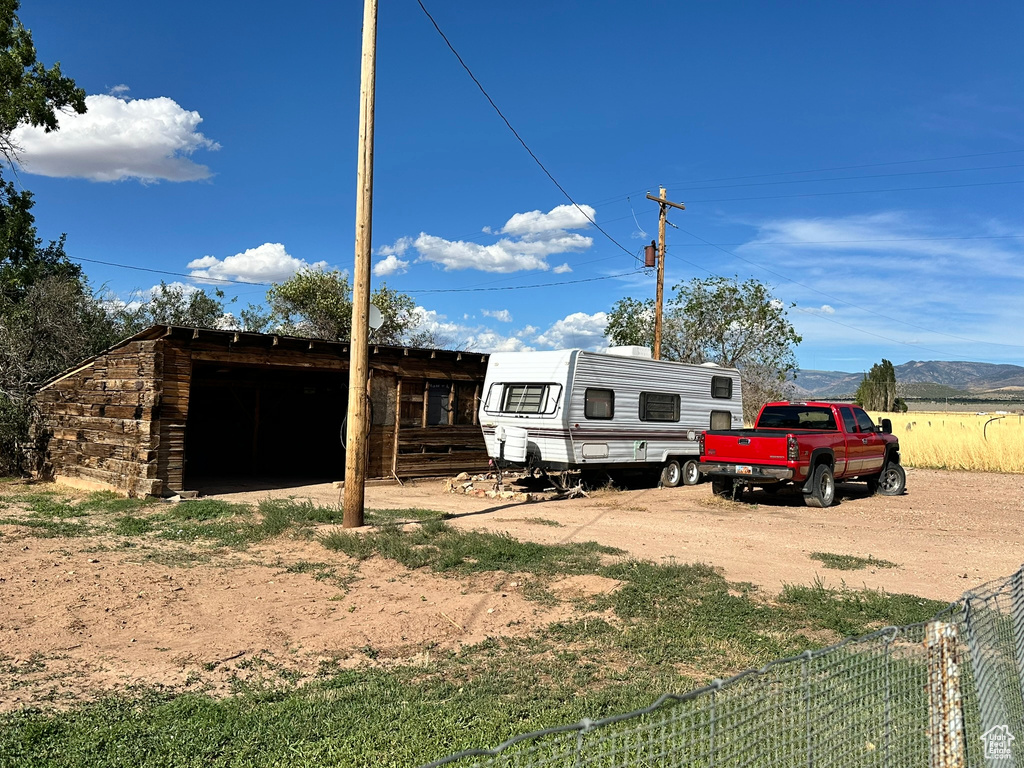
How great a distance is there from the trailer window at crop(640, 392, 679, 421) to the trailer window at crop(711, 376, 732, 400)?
5.29 ft

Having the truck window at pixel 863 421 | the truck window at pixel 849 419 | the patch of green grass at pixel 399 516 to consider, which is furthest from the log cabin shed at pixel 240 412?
the truck window at pixel 863 421

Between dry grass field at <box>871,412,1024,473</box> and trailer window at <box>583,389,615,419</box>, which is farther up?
trailer window at <box>583,389,615,419</box>

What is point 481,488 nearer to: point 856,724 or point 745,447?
point 745,447

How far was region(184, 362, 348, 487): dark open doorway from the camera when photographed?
19.5 metres

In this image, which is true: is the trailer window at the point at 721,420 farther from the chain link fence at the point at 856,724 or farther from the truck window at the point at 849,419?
the chain link fence at the point at 856,724

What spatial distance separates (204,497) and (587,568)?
8.85 m

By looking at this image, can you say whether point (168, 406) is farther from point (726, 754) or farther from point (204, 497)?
point (726, 754)

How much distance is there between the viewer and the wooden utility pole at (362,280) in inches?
410

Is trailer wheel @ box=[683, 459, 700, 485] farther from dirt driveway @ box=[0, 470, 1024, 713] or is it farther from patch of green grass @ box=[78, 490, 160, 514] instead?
patch of green grass @ box=[78, 490, 160, 514]

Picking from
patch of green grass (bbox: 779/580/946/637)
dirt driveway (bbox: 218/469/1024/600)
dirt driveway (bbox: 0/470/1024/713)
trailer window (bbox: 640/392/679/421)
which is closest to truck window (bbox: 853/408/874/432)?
dirt driveway (bbox: 218/469/1024/600)

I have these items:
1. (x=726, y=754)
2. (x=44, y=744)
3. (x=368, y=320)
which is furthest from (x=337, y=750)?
(x=368, y=320)

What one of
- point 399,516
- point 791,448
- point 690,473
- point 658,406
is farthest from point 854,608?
point 690,473

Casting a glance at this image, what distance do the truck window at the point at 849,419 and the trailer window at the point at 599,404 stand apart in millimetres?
4678

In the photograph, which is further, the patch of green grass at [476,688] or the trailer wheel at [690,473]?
the trailer wheel at [690,473]
